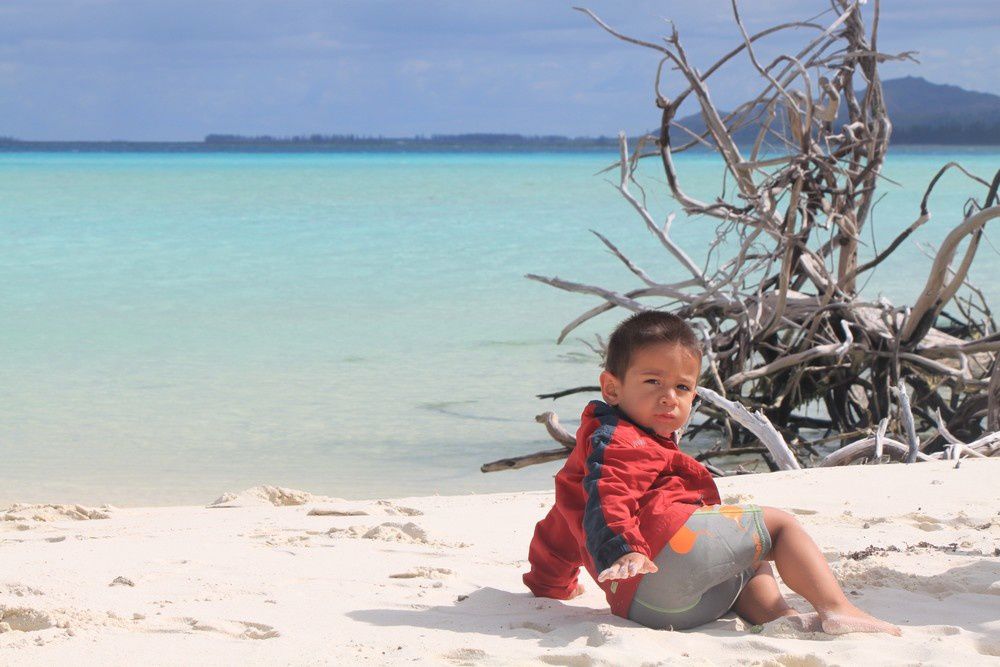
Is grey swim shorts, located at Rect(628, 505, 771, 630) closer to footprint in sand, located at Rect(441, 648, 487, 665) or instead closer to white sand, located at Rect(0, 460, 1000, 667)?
white sand, located at Rect(0, 460, 1000, 667)

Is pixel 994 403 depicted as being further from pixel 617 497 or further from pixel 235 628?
pixel 235 628

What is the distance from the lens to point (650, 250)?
2005cm

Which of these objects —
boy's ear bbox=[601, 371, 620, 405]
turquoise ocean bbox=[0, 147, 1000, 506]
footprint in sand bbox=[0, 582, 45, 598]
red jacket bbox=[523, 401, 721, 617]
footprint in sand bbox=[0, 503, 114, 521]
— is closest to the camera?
red jacket bbox=[523, 401, 721, 617]

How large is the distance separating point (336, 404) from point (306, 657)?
560 cm

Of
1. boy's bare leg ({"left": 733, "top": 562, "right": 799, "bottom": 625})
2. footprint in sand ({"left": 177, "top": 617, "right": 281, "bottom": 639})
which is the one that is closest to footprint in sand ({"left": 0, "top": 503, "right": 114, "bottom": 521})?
footprint in sand ({"left": 177, "top": 617, "right": 281, "bottom": 639})

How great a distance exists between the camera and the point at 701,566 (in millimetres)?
2715

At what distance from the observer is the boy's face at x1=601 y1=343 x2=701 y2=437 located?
2.75 metres

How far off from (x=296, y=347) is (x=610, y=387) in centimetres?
786

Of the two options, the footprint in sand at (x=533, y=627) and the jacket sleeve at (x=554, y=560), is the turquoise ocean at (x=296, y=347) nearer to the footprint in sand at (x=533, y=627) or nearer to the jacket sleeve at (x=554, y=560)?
the jacket sleeve at (x=554, y=560)

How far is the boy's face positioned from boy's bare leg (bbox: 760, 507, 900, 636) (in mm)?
349

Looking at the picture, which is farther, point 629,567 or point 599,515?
point 599,515

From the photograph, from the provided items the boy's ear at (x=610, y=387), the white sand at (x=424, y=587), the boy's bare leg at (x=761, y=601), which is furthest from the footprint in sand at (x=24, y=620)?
the boy's bare leg at (x=761, y=601)

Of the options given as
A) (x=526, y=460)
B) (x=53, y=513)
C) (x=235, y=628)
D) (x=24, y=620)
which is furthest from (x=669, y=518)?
(x=526, y=460)

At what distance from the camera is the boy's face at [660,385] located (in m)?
2.75
